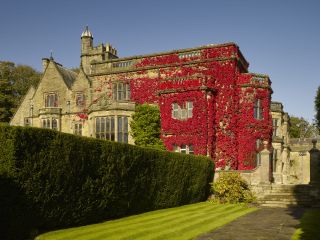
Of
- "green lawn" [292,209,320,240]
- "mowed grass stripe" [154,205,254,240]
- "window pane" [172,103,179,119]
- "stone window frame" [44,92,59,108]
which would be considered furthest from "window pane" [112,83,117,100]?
"green lawn" [292,209,320,240]

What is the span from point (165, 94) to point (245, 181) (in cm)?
1085

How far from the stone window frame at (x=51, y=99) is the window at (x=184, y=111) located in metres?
13.3

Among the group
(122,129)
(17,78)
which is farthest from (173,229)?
(17,78)

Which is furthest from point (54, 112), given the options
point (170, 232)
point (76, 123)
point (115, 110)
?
point (170, 232)

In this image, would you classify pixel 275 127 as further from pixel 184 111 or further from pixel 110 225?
pixel 110 225

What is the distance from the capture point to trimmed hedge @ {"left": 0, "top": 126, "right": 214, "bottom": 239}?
38.0 ft

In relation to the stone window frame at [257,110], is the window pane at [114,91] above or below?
above

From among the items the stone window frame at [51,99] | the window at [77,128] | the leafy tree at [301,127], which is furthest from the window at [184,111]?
the leafy tree at [301,127]

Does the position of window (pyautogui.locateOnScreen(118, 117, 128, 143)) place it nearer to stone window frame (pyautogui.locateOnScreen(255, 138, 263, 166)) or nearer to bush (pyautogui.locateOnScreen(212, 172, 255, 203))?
bush (pyautogui.locateOnScreen(212, 172, 255, 203))

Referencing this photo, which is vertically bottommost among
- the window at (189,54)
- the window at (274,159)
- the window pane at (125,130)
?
the window at (274,159)

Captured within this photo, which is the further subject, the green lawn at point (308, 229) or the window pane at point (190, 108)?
the window pane at point (190, 108)

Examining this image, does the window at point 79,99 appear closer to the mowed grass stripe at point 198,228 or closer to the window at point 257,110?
A: the window at point 257,110

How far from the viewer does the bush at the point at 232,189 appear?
26.0 metres

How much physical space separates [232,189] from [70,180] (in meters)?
14.8
